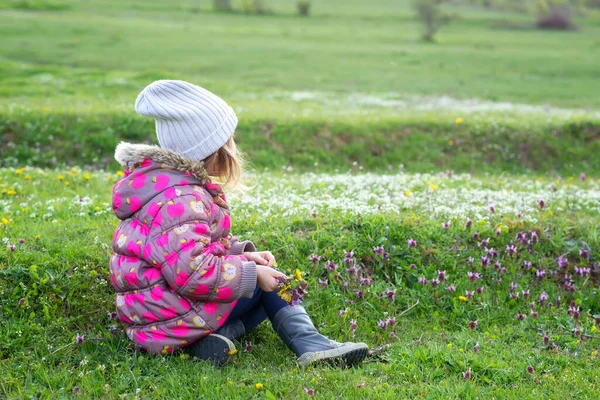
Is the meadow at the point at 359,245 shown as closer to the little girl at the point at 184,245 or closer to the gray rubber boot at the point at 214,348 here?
the gray rubber boot at the point at 214,348

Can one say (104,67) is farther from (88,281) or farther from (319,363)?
(319,363)

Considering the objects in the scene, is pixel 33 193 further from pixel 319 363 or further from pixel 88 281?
pixel 319 363

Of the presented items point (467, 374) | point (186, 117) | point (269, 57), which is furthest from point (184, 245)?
point (269, 57)

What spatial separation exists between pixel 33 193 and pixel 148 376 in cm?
487

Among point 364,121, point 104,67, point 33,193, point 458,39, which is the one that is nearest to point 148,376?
point 33,193

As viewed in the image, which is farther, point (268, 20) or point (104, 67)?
point (268, 20)

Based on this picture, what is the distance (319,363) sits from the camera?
4875 millimetres

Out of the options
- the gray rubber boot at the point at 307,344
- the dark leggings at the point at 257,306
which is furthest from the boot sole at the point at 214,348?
the gray rubber boot at the point at 307,344

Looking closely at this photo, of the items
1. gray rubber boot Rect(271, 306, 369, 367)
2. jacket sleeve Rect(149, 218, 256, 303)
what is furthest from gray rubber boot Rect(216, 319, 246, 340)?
jacket sleeve Rect(149, 218, 256, 303)

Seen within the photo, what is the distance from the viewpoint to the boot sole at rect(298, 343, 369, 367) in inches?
191

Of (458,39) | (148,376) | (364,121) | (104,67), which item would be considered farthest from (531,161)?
(458,39)

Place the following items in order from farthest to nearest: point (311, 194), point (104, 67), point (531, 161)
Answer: point (104, 67)
point (531, 161)
point (311, 194)

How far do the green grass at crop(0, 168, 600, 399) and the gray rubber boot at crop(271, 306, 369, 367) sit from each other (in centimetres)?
11

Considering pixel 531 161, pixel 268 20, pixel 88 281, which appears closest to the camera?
pixel 88 281
